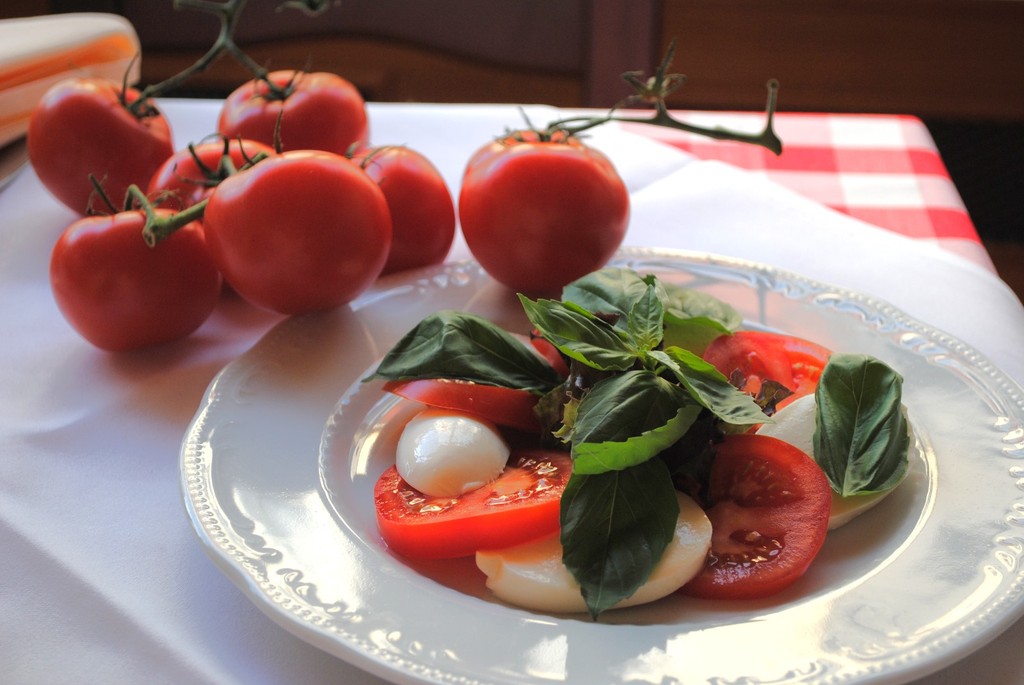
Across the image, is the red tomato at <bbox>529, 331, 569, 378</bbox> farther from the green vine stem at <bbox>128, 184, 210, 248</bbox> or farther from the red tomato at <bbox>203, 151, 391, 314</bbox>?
the green vine stem at <bbox>128, 184, 210, 248</bbox>

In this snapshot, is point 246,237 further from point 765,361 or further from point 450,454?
point 765,361

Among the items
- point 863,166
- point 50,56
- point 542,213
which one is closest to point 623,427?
point 542,213

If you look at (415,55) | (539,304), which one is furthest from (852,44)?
(539,304)

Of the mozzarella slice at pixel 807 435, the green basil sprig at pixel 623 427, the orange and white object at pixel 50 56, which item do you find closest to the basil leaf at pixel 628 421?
the green basil sprig at pixel 623 427

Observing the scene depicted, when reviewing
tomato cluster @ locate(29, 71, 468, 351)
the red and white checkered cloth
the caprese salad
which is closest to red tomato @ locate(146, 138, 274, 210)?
tomato cluster @ locate(29, 71, 468, 351)

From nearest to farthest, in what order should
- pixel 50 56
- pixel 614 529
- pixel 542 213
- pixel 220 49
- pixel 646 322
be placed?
pixel 614 529 → pixel 646 322 → pixel 542 213 → pixel 220 49 → pixel 50 56

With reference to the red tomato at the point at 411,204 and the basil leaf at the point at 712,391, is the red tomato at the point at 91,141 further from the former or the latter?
the basil leaf at the point at 712,391
